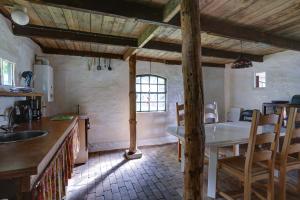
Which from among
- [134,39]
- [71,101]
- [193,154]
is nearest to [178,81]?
[134,39]

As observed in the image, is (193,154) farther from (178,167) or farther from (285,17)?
(285,17)

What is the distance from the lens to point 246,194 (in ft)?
5.78

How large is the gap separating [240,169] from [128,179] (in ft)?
5.34

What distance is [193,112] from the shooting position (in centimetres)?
143

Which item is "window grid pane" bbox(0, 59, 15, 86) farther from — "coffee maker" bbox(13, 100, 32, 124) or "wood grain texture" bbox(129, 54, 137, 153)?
"wood grain texture" bbox(129, 54, 137, 153)

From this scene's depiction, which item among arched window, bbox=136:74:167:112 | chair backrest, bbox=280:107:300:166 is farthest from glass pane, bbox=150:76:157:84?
chair backrest, bbox=280:107:300:166

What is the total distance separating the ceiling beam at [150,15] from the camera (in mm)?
1779

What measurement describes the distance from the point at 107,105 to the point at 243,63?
299 cm

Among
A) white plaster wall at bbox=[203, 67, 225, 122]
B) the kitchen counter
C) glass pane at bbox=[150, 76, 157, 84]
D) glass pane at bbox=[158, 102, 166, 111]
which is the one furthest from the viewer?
white plaster wall at bbox=[203, 67, 225, 122]

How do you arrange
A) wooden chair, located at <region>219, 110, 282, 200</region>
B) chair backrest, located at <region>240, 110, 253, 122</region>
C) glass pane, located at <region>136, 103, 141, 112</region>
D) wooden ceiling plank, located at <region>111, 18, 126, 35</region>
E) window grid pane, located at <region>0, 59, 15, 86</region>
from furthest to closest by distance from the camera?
glass pane, located at <region>136, 103, 141, 112</region> < chair backrest, located at <region>240, 110, 253, 122</region> < wooden ceiling plank, located at <region>111, 18, 126, 35</region> < window grid pane, located at <region>0, 59, 15, 86</region> < wooden chair, located at <region>219, 110, 282, 200</region>

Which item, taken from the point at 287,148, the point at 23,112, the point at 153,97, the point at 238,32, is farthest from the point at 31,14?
the point at 287,148

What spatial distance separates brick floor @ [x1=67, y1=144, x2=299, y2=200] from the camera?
233cm

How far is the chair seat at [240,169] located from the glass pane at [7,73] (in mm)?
2800

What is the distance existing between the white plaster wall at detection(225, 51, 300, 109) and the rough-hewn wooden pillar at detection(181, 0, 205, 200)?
365 centimetres
